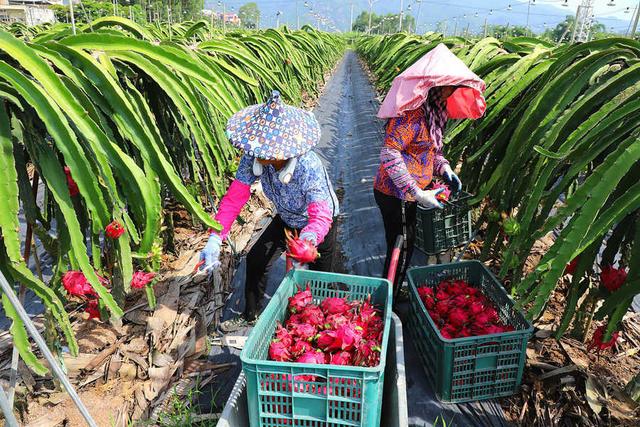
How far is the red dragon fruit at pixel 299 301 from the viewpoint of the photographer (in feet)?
5.32

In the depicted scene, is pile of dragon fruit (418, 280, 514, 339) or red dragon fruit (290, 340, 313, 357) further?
pile of dragon fruit (418, 280, 514, 339)

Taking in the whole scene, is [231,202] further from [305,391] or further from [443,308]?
[443,308]

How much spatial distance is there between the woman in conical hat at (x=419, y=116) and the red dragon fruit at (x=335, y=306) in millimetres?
627

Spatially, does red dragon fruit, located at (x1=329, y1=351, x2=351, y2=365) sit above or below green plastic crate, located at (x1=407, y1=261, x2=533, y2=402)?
above

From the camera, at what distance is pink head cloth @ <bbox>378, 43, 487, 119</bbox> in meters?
1.94

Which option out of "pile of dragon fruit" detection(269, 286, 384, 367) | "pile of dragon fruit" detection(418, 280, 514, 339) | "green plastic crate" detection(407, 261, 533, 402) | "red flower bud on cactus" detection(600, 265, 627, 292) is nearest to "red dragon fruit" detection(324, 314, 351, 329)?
"pile of dragon fruit" detection(269, 286, 384, 367)

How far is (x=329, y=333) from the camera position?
57.4 inches

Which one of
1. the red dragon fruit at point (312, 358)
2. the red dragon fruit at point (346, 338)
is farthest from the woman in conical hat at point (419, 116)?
the red dragon fruit at point (312, 358)

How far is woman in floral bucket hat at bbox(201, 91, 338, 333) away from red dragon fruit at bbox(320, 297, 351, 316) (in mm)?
209

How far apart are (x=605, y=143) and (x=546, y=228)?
0.35 metres

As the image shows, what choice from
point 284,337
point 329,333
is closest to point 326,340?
point 329,333

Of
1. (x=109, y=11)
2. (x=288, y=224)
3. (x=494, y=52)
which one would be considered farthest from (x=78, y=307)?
(x=109, y=11)

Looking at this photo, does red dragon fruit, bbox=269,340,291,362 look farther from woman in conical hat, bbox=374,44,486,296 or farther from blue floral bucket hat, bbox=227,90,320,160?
woman in conical hat, bbox=374,44,486,296

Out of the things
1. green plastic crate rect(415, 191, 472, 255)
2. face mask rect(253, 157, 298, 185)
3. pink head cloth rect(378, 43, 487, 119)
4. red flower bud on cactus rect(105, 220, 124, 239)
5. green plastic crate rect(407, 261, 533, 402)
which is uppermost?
pink head cloth rect(378, 43, 487, 119)
